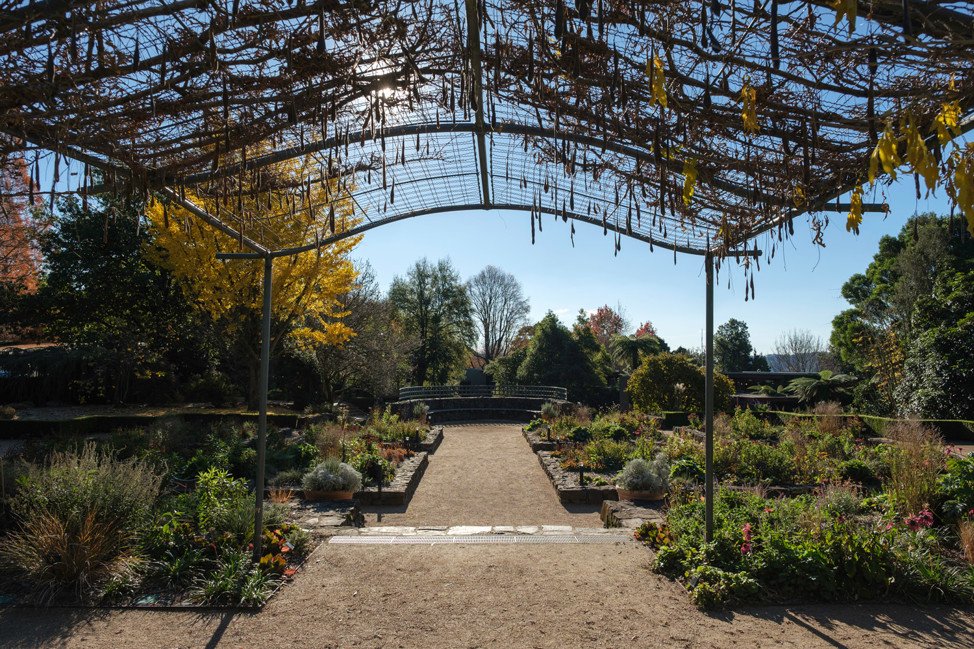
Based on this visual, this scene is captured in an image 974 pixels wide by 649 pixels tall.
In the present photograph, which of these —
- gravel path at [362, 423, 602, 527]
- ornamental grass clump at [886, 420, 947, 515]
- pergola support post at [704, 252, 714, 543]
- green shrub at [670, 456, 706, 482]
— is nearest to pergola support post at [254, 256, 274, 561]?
gravel path at [362, 423, 602, 527]

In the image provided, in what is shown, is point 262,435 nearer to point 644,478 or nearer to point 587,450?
point 644,478

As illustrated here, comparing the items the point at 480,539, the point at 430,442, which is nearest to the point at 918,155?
the point at 480,539

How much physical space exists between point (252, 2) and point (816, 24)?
3.23m

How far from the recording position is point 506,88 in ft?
12.6

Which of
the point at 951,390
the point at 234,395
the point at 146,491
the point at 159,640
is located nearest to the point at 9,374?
the point at 234,395

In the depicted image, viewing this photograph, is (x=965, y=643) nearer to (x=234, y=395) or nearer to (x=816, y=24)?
(x=816, y=24)

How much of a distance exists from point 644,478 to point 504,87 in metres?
6.29

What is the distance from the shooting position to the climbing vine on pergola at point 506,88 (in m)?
2.81

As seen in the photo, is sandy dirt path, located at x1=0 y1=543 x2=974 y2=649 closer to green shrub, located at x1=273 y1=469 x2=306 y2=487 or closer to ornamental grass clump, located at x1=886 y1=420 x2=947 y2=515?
ornamental grass clump, located at x1=886 y1=420 x2=947 y2=515

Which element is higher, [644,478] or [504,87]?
[504,87]

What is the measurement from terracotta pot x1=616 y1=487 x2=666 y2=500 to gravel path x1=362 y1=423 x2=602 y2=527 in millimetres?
482

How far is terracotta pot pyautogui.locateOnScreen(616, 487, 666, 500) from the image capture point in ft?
26.1

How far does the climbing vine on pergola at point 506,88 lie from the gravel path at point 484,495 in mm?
3691

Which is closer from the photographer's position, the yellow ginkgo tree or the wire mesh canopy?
the wire mesh canopy
